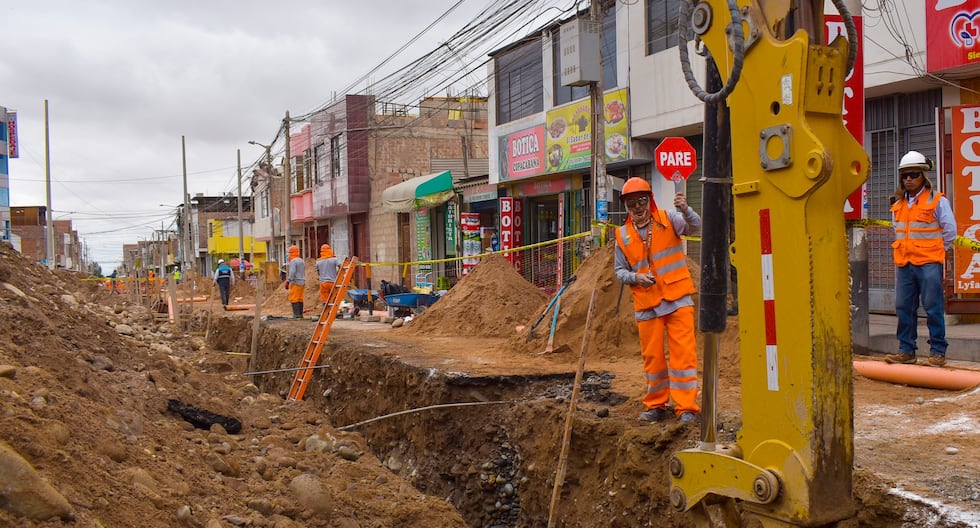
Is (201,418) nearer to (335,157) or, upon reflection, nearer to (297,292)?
(297,292)

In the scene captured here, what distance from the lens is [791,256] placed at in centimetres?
291

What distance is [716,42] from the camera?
321cm

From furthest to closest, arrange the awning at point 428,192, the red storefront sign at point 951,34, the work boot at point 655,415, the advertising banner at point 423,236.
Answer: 1. the advertising banner at point 423,236
2. the awning at point 428,192
3. the red storefront sign at point 951,34
4. the work boot at point 655,415

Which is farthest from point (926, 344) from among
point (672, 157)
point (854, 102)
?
point (672, 157)

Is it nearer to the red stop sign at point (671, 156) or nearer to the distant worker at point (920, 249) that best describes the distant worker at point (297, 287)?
the red stop sign at point (671, 156)

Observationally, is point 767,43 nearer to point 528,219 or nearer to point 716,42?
point 716,42

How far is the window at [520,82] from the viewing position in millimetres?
19812

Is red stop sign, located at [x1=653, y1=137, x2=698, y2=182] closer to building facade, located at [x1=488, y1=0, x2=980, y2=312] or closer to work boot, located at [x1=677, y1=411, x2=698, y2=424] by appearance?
building facade, located at [x1=488, y1=0, x2=980, y2=312]

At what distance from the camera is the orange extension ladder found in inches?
411

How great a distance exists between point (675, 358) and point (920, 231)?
9.94 ft

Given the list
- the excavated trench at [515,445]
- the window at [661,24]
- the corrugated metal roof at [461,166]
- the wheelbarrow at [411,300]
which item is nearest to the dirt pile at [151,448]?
the excavated trench at [515,445]

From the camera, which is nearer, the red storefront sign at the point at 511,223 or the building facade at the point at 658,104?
the building facade at the point at 658,104

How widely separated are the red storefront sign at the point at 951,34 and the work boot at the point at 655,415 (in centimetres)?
714

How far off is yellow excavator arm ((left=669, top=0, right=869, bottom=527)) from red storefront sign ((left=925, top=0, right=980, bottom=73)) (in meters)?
8.58
